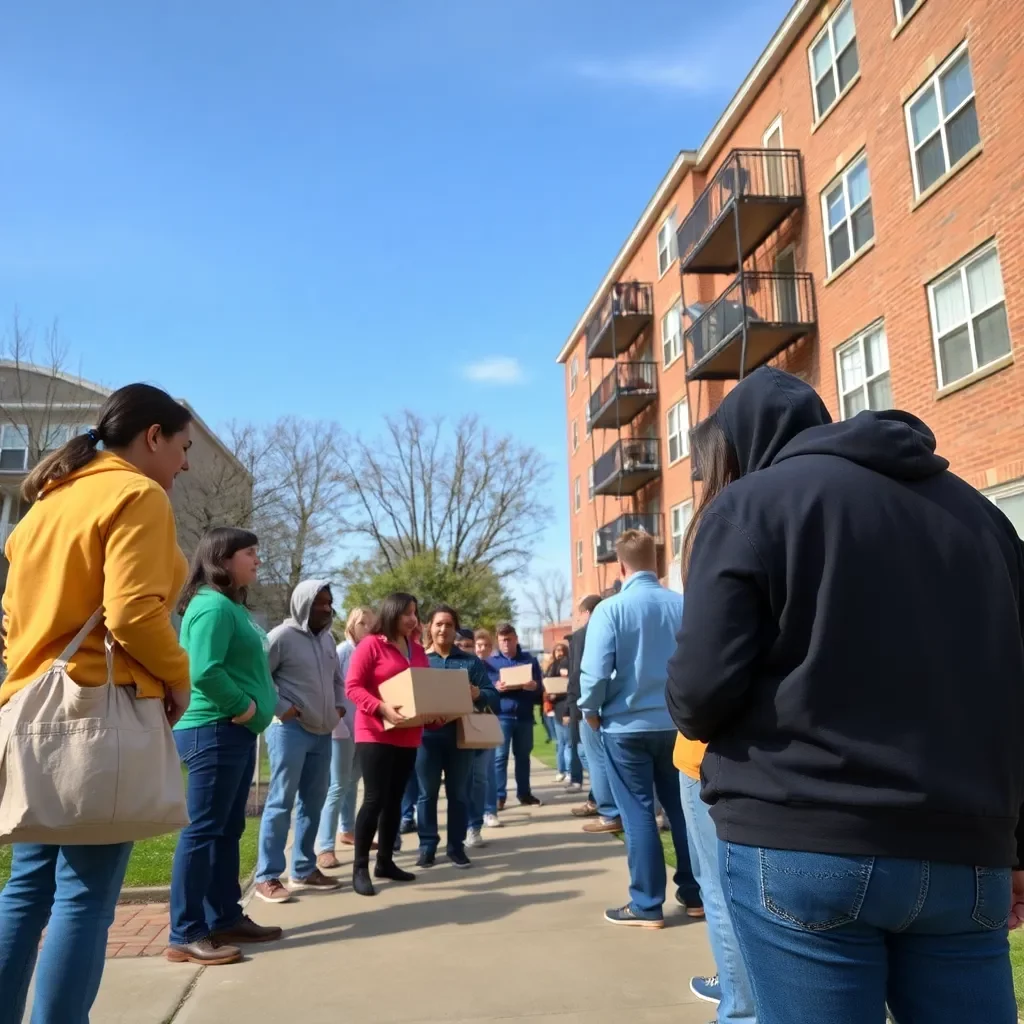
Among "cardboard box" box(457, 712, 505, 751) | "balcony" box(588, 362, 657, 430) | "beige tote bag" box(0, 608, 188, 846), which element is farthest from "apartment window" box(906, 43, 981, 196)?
"balcony" box(588, 362, 657, 430)

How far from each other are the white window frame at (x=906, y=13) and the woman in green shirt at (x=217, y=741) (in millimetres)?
15227

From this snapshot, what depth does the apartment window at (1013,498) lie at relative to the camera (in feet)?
41.8

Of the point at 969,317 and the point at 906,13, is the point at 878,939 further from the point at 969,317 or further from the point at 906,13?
the point at 906,13

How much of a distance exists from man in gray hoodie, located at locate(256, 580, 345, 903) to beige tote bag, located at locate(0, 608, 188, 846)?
10.4ft

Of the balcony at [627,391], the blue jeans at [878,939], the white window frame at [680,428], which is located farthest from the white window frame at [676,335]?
the blue jeans at [878,939]

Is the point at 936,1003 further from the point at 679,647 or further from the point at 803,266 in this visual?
the point at 803,266

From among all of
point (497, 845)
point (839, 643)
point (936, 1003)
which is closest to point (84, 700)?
point (839, 643)

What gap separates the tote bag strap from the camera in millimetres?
2770

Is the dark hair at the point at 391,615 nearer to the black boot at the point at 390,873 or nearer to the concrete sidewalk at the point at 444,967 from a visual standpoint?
the black boot at the point at 390,873

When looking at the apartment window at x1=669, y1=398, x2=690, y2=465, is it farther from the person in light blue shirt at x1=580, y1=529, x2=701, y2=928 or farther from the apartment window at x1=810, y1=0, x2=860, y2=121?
the person in light blue shirt at x1=580, y1=529, x2=701, y2=928

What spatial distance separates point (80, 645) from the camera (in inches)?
111

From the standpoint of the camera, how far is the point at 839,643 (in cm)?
172

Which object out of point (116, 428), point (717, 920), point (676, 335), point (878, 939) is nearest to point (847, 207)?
point (676, 335)

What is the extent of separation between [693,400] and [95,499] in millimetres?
24218
